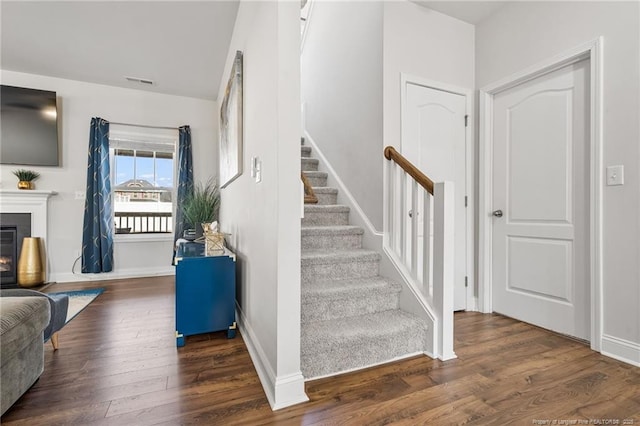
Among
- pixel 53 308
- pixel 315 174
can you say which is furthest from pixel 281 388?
pixel 315 174

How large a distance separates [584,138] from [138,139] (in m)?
5.02

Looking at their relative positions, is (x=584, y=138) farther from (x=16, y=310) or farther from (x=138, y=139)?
(x=138, y=139)

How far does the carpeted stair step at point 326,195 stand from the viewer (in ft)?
10.2

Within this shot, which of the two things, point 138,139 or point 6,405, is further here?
point 138,139

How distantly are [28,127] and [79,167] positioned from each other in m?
0.66

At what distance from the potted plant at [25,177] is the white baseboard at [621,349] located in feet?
19.1

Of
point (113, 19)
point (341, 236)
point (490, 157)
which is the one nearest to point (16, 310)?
point (341, 236)

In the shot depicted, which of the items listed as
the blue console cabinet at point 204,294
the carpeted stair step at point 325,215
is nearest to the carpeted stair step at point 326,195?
the carpeted stair step at point 325,215

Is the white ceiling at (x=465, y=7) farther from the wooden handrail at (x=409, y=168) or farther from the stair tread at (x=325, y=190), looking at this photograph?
the stair tread at (x=325, y=190)

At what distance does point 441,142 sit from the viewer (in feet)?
8.91

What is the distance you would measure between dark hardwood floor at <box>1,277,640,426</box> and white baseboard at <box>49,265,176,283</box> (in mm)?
2094

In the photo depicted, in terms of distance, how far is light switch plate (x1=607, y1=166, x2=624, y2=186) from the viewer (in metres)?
1.90

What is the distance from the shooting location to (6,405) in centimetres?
131

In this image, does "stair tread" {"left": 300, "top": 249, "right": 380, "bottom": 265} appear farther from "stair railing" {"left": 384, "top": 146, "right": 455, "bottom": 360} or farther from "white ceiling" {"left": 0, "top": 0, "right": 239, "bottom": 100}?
"white ceiling" {"left": 0, "top": 0, "right": 239, "bottom": 100}
